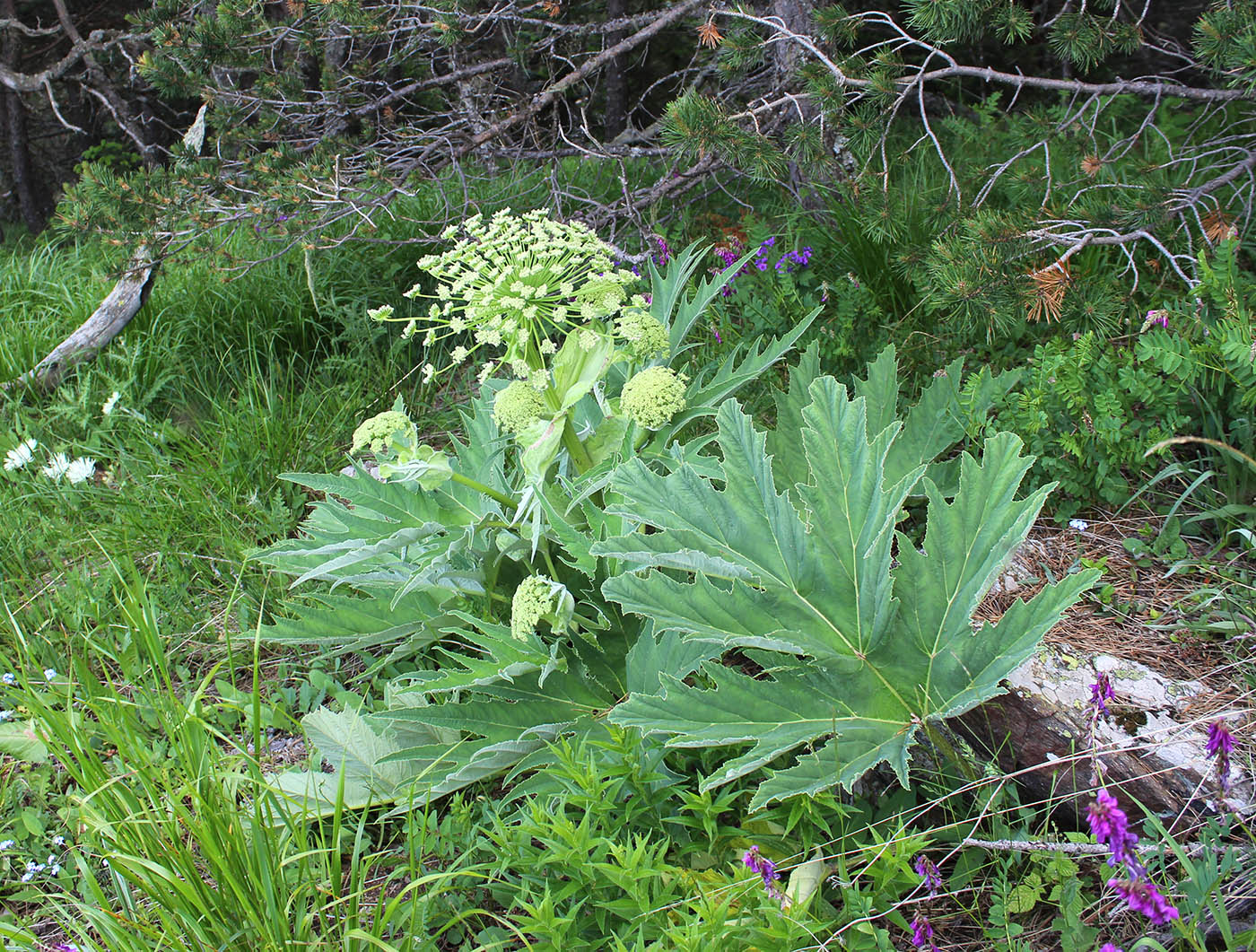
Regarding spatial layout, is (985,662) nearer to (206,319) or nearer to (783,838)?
(783,838)

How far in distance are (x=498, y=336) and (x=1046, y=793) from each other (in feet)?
5.10

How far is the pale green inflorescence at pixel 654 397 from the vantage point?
7.11 feet

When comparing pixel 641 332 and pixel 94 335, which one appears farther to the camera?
pixel 94 335

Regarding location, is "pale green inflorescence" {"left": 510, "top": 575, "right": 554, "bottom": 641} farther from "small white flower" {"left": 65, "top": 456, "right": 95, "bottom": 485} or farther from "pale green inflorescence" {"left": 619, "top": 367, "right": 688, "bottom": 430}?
"small white flower" {"left": 65, "top": 456, "right": 95, "bottom": 485}

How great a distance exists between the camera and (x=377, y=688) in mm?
2742

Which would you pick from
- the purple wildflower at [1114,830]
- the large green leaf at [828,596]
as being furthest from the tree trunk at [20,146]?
the purple wildflower at [1114,830]

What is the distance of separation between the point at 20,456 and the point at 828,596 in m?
3.74

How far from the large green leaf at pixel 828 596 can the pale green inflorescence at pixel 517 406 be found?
13.2 inches

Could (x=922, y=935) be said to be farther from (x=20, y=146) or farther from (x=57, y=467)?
(x=20, y=146)

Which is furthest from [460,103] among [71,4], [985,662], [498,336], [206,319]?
[71,4]

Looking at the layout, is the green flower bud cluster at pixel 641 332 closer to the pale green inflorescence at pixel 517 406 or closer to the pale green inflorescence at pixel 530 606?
the pale green inflorescence at pixel 517 406

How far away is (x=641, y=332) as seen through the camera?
2.21m

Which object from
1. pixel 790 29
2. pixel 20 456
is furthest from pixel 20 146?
pixel 790 29

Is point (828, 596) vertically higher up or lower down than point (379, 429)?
lower down
